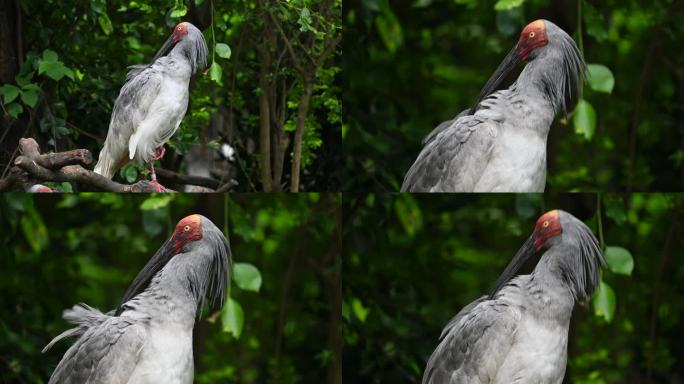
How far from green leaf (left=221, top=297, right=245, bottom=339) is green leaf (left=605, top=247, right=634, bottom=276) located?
1.04 m

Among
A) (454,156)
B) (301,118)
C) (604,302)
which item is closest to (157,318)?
(301,118)

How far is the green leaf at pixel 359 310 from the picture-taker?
2.99 meters

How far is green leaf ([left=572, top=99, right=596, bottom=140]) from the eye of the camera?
9.66 ft

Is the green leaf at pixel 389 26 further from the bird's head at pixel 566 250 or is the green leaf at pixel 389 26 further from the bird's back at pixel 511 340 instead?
the bird's back at pixel 511 340

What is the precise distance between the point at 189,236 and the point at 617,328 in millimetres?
1233

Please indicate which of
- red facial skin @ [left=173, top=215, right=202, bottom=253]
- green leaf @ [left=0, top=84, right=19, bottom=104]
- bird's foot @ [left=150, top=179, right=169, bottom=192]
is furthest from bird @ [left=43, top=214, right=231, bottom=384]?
green leaf @ [left=0, top=84, right=19, bottom=104]

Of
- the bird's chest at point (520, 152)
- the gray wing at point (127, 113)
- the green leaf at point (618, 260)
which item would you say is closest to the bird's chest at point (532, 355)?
the green leaf at point (618, 260)

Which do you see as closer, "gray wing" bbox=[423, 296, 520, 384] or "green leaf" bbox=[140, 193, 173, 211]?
"gray wing" bbox=[423, 296, 520, 384]

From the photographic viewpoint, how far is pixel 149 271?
2924 millimetres

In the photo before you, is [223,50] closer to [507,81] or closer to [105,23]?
[105,23]

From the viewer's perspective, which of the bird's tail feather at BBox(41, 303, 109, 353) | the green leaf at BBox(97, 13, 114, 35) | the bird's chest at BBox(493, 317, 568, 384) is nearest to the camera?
the bird's chest at BBox(493, 317, 568, 384)

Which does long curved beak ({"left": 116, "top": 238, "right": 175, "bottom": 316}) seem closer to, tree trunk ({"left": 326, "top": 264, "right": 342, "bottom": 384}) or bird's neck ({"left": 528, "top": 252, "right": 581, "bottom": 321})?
tree trunk ({"left": 326, "top": 264, "right": 342, "bottom": 384})

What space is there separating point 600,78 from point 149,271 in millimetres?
1369

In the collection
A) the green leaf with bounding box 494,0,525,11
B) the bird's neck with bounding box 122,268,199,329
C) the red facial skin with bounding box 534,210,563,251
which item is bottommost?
Answer: the bird's neck with bounding box 122,268,199,329
